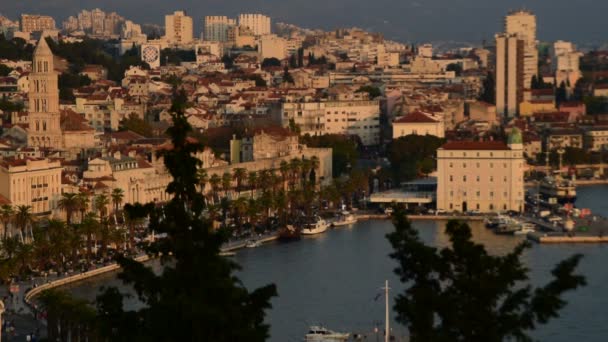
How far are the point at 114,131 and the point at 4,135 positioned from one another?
186 inches

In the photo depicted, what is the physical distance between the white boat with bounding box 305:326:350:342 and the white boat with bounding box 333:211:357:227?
1165 centimetres

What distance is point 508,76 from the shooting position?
51594 millimetres

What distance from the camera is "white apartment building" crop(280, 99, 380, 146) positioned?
40.2m

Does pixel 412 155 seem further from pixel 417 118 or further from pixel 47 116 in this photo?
pixel 47 116

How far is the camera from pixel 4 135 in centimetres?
3203

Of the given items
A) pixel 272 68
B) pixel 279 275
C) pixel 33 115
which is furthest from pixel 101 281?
pixel 272 68

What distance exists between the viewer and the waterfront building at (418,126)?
130 feet

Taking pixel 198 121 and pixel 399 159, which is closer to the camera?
pixel 399 159

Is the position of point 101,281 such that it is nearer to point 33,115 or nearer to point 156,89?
→ point 33,115

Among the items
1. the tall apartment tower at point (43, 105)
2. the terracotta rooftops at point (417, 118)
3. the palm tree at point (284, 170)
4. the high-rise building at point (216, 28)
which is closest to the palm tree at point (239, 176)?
the palm tree at point (284, 170)

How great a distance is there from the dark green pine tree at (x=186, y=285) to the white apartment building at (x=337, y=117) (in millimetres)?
30069

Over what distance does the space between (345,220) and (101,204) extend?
5690mm

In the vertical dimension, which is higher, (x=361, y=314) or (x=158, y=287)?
(x=158, y=287)

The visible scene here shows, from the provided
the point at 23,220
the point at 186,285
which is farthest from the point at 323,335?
the point at 186,285
